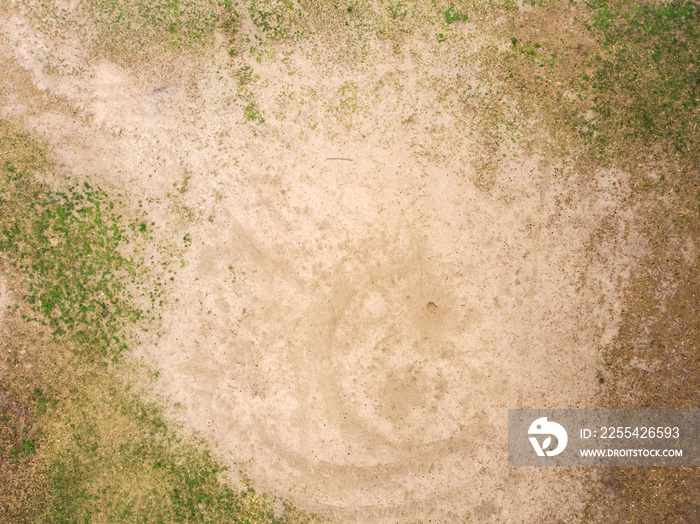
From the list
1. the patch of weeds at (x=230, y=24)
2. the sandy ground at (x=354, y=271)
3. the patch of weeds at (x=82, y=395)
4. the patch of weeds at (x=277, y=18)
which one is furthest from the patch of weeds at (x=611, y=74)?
the patch of weeds at (x=82, y=395)

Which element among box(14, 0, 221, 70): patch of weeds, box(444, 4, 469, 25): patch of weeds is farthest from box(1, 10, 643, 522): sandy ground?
box(444, 4, 469, 25): patch of weeds

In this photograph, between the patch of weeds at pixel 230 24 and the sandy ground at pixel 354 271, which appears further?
the patch of weeds at pixel 230 24

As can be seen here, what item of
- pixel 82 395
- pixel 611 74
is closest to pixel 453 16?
pixel 611 74

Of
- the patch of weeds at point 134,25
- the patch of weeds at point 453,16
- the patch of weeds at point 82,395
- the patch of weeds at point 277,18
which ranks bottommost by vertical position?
the patch of weeds at point 82,395

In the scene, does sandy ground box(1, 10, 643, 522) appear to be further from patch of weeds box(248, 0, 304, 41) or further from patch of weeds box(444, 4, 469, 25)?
patch of weeds box(444, 4, 469, 25)

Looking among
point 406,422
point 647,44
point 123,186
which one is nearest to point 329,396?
point 406,422

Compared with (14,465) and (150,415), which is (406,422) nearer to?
(150,415)

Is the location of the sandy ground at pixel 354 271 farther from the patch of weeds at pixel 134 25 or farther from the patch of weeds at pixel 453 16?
the patch of weeds at pixel 453 16

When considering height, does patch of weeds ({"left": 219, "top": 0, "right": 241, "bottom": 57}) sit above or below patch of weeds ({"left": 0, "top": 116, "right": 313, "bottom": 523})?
above
